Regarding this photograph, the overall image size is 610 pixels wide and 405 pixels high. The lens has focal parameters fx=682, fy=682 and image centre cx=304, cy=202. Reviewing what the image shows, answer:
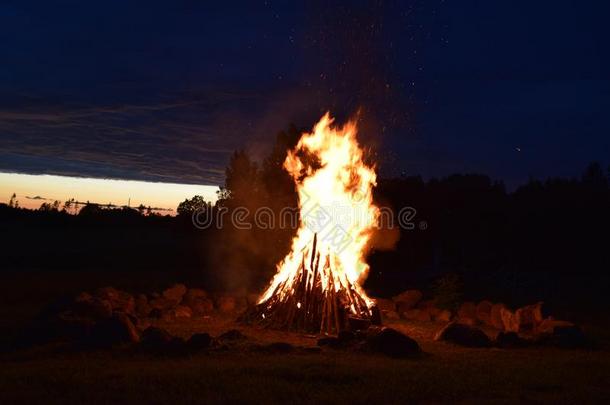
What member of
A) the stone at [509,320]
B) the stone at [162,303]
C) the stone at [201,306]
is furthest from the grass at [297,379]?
the stone at [201,306]

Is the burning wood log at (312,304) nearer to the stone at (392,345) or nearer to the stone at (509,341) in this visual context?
the stone at (392,345)

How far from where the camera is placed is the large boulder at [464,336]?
416 inches

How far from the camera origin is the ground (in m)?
6.50

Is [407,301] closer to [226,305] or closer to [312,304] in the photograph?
[312,304]

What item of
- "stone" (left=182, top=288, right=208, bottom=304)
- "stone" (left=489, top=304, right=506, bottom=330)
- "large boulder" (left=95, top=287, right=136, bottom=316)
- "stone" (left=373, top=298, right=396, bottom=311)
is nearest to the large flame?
"stone" (left=373, top=298, right=396, bottom=311)

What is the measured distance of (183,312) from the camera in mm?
13344

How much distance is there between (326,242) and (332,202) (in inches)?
30.3

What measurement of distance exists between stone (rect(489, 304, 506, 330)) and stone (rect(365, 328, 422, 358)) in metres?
4.11

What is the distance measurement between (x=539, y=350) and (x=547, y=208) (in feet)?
44.5

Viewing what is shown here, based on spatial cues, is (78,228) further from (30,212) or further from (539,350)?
(539,350)

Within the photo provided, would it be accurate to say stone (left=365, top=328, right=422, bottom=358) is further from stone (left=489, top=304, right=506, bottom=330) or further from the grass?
stone (left=489, top=304, right=506, bottom=330)

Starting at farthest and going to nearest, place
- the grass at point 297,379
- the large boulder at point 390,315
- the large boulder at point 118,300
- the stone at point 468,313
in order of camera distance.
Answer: the large boulder at point 390,315, the stone at point 468,313, the large boulder at point 118,300, the grass at point 297,379

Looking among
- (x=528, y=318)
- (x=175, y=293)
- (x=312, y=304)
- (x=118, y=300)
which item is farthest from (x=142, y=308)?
(x=528, y=318)

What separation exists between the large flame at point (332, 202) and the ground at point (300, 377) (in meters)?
3.42
